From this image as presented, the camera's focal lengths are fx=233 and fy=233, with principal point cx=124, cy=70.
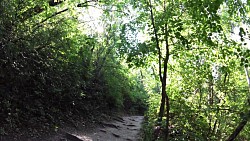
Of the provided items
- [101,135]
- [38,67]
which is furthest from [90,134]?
[38,67]

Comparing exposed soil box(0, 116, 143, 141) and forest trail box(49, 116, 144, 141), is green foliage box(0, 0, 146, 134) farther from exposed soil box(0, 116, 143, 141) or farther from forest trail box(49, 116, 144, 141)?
forest trail box(49, 116, 144, 141)

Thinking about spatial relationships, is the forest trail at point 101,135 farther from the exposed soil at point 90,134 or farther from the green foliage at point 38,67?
the green foliage at point 38,67

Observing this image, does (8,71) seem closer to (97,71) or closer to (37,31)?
(37,31)

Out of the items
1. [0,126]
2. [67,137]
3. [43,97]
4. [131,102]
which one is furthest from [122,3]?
[131,102]

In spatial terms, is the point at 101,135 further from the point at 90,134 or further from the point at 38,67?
the point at 38,67

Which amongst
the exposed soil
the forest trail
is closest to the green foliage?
the exposed soil

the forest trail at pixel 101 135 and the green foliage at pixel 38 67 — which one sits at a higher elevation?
the green foliage at pixel 38 67

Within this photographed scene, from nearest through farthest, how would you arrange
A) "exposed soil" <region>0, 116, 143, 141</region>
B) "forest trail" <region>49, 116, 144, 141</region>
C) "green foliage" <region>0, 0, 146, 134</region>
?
"green foliage" <region>0, 0, 146, 134</region> < "exposed soil" <region>0, 116, 143, 141</region> < "forest trail" <region>49, 116, 144, 141</region>

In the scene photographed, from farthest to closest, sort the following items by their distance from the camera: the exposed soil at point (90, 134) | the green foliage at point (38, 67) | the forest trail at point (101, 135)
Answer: the forest trail at point (101, 135) → the exposed soil at point (90, 134) → the green foliage at point (38, 67)

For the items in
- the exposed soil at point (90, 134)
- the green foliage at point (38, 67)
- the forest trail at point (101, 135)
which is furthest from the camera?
the forest trail at point (101, 135)

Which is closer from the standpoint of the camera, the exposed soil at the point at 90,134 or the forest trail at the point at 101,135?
the exposed soil at the point at 90,134

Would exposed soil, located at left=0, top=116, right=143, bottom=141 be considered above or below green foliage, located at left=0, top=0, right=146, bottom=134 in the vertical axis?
below

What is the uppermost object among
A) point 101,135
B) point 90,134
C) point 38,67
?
point 38,67

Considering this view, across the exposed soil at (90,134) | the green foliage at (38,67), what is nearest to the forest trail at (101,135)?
the exposed soil at (90,134)
